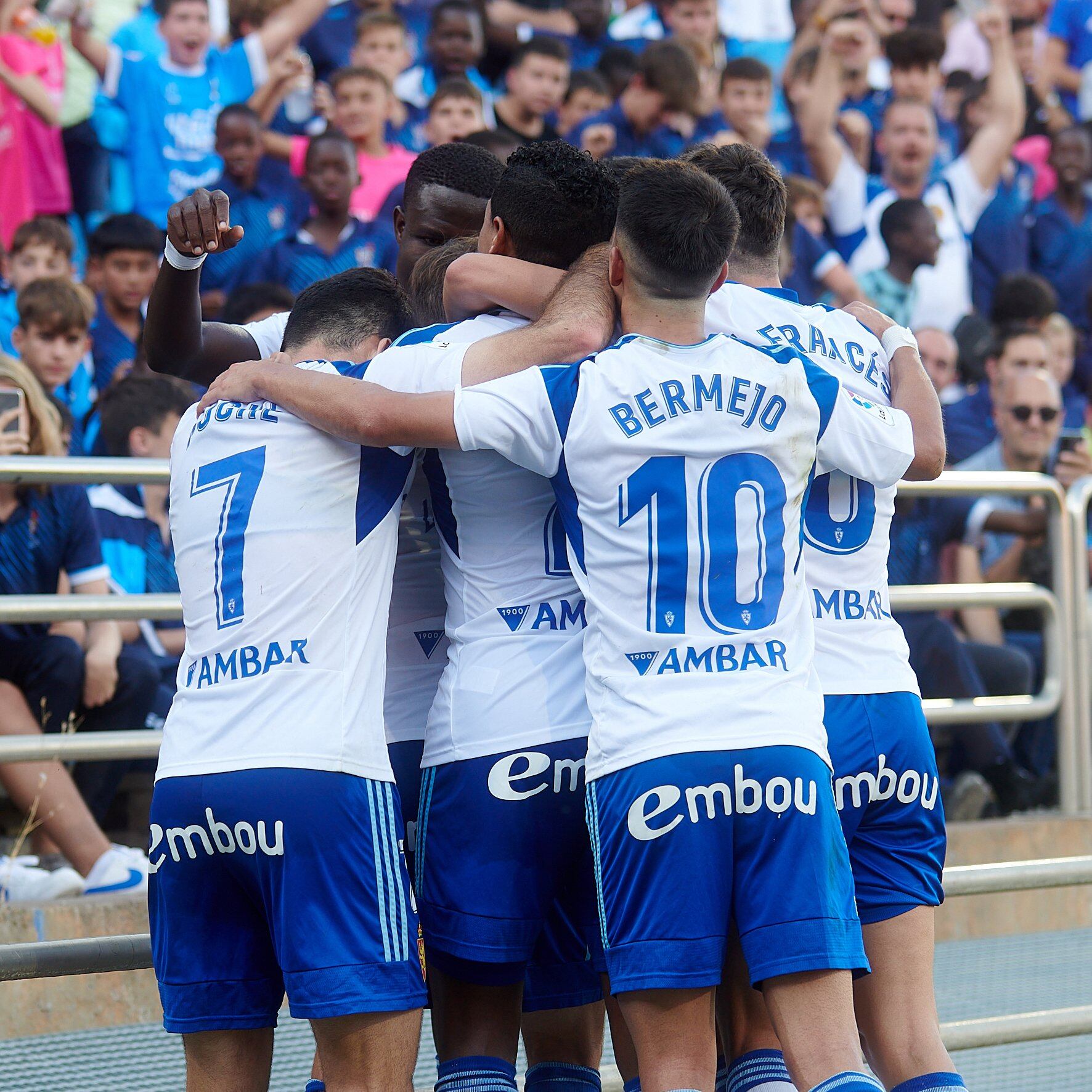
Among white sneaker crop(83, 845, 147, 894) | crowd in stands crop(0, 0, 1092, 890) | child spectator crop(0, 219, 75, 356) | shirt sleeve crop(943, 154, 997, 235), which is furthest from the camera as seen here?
shirt sleeve crop(943, 154, 997, 235)

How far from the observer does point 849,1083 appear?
227cm

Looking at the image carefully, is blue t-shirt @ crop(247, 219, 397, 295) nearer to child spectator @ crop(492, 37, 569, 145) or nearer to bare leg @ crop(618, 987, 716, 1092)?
child spectator @ crop(492, 37, 569, 145)

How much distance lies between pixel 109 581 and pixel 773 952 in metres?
3.36

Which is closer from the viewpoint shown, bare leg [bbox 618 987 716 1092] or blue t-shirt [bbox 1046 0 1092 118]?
bare leg [bbox 618 987 716 1092]

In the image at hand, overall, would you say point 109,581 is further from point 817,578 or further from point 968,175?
point 968,175

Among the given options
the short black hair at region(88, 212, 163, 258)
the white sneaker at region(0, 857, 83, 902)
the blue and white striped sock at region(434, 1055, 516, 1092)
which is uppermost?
the short black hair at region(88, 212, 163, 258)

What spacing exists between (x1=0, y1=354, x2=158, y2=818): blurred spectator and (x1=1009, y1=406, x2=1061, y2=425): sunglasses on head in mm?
4118

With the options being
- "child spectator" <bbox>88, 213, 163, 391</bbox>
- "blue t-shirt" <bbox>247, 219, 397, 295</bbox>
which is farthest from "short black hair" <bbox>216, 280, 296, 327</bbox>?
"blue t-shirt" <bbox>247, 219, 397, 295</bbox>

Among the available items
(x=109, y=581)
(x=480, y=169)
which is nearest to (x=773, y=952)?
(x=480, y=169)

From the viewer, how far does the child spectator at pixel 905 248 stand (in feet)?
27.0

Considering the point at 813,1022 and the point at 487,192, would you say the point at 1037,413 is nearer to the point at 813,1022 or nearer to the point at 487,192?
the point at 487,192

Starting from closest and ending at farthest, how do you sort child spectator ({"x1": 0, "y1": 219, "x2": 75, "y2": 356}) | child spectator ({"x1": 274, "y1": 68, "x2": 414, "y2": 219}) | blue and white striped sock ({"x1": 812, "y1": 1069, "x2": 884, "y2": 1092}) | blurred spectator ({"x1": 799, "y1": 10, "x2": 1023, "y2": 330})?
blue and white striped sock ({"x1": 812, "y1": 1069, "x2": 884, "y2": 1092}) < child spectator ({"x1": 0, "y1": 219, "x2": 75, "y2": 356}) < child spectator ({"x1": 274, "y1": 68, "x2": 414, "y2": 219}) < blurred spectator ({"x1": 799, "y1": 10, "x2": 1023, "y2": 330})

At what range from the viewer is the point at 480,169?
343 cm

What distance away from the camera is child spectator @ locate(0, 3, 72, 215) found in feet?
22.0
